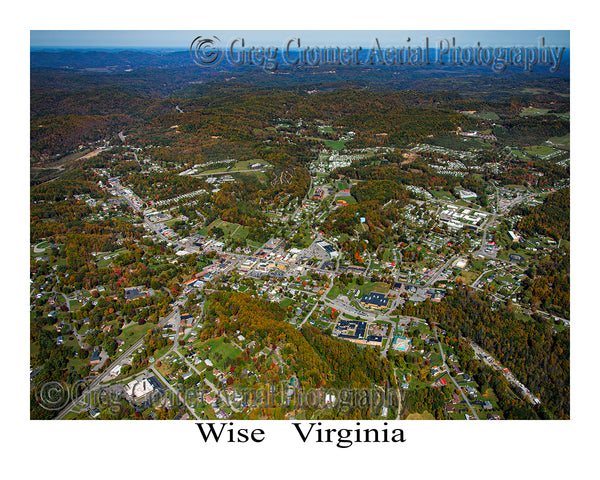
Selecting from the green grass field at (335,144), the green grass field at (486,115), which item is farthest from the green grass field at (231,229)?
the green grass field at (486,115)

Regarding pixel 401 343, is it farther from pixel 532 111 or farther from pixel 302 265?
pixel 532 111

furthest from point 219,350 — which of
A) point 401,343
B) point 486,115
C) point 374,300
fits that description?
point 486,115

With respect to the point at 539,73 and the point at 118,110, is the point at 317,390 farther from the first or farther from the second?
the point at 539,73

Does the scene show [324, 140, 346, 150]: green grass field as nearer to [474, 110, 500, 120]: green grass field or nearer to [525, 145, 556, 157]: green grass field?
[525, 145, 556, 157]: green grass field

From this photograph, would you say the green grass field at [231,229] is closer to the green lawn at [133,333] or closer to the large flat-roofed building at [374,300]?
the green lawn at [133,333]

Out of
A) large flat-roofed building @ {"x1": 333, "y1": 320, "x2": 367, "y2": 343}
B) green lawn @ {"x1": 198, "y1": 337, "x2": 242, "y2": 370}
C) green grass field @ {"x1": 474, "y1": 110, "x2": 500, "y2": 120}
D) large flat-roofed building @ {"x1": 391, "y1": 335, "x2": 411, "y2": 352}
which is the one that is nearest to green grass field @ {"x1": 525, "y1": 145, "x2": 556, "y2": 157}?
green grass field @ {"x1": 474, "y1": 110, "x2": 500, "y2": 120}

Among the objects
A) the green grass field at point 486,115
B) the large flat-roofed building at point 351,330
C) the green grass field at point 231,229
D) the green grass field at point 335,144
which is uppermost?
the green grass field at point 486,115
